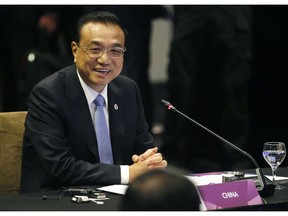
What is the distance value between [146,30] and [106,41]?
2.45m

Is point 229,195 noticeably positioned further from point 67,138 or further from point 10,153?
point 10,153

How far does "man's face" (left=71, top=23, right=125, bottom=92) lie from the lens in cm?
408

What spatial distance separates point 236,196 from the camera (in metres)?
3.34

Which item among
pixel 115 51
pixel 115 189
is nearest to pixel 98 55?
pixel 115 51

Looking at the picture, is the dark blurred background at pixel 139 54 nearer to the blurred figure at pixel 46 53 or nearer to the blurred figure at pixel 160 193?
the blurred figure at pixel 46 53

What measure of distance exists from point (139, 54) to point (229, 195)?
3182 millimetres

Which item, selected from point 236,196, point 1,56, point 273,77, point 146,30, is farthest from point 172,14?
point 236,196

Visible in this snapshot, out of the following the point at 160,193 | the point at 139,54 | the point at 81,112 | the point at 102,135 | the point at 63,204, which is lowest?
the point at 63,204

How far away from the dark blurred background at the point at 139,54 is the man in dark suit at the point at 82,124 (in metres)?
2.16

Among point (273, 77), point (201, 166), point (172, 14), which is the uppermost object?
point (172, 14)

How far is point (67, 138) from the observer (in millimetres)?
4016

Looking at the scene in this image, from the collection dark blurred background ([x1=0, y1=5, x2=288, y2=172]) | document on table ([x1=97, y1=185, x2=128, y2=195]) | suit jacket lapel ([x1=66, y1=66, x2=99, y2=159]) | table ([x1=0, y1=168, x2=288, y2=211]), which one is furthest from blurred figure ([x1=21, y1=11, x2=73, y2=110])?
table ([x1=0, y1=168, x2=288, y2=211])

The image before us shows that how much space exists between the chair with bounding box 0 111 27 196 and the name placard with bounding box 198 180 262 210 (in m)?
1.15
